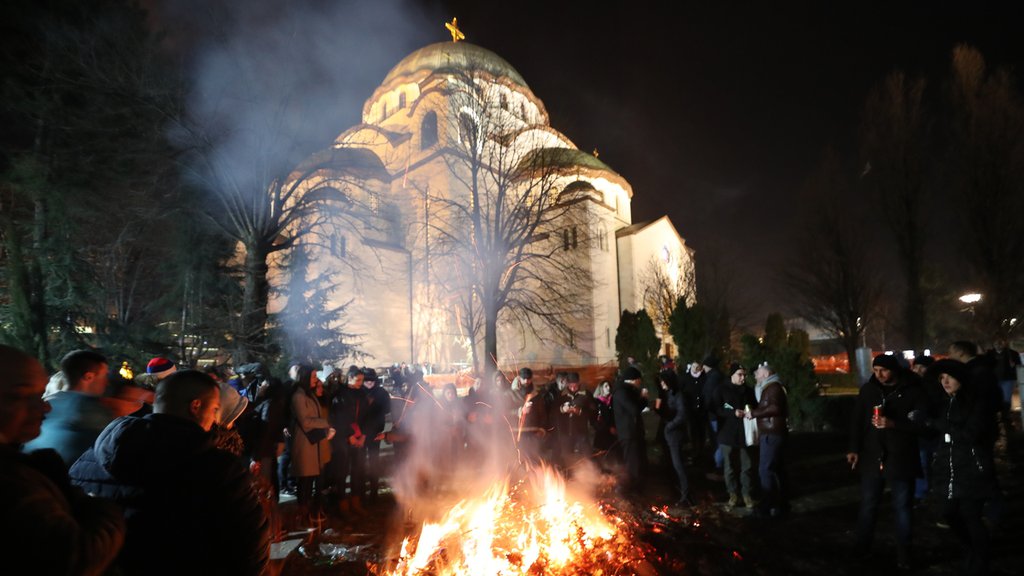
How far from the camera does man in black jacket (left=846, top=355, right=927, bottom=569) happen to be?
461cm

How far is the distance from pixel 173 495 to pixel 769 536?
18.9ft

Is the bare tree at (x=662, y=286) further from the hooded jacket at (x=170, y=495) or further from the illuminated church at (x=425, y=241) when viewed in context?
the hooded jacket at (x=170, y=495)

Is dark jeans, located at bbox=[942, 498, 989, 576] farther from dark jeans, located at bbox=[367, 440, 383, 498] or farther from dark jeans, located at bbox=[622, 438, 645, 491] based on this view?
dark jeans, located at bbox=[367, 440, 383, 498]

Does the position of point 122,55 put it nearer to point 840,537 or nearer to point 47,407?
point 47,407

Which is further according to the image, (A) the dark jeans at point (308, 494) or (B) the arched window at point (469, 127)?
(B) the arched window at point (469, 127)

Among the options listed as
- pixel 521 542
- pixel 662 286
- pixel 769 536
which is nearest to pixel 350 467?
pixel 521 542

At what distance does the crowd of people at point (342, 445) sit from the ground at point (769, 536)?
0.29 metres

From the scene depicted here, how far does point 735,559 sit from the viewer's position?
4855 millimetres

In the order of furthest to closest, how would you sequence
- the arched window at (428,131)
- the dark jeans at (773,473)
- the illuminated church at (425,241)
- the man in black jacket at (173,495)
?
the arched window at (428,131), the illuminated church at (425,241), the dark jeans at (773,473), the man in black jacket at (173,495)

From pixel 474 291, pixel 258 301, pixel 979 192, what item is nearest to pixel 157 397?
pixel 258 301

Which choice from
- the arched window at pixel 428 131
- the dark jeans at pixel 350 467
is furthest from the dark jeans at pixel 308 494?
the arched window at pixel 428 131

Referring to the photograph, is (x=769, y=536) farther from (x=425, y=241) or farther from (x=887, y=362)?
(x=425, y=241)

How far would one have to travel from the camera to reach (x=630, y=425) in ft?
22.5

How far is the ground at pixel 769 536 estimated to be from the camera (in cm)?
470
